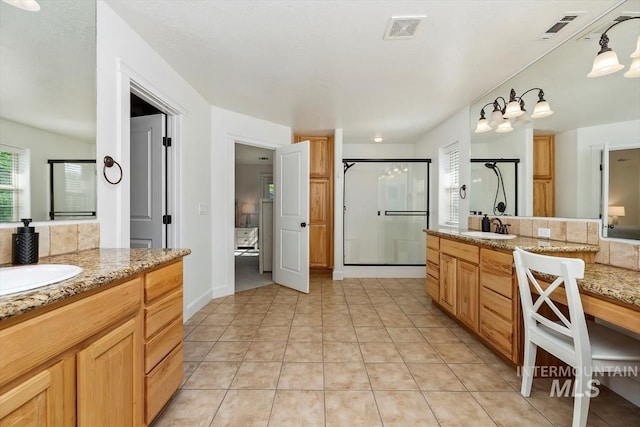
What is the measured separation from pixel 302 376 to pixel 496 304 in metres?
1.44

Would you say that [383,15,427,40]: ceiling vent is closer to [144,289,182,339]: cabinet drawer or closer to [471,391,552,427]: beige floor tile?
[144,289,182,339]: cabinet drawer

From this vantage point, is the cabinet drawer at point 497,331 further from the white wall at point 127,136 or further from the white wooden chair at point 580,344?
the white wall at point 127,136

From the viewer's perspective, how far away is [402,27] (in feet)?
6.07

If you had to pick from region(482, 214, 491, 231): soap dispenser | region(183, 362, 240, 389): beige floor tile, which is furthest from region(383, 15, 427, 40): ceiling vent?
region(183, 362, 240, 389): beige floor tile

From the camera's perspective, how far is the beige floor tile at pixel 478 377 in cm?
173

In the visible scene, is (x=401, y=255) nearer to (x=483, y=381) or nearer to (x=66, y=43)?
(x=483, y=381)

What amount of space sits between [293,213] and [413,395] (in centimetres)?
256

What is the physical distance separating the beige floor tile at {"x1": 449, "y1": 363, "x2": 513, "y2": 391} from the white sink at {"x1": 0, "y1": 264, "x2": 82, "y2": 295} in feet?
6.89

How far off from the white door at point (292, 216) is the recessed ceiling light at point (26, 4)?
2640mm

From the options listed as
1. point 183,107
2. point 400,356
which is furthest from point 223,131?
point 400,356

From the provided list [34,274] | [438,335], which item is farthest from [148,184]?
[438,335]

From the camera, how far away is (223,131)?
A: 342 cm

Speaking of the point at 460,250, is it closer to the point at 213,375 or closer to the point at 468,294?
the point at 468,294

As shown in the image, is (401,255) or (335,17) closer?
(335,17)
